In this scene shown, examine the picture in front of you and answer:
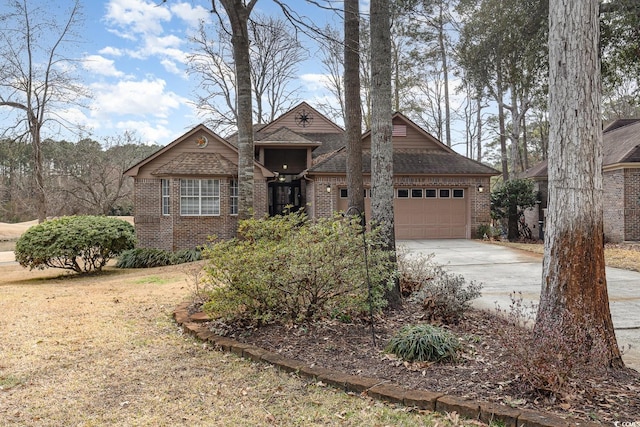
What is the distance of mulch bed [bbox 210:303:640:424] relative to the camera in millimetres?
3088

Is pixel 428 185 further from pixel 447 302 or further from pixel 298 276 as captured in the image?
pixel 298 276

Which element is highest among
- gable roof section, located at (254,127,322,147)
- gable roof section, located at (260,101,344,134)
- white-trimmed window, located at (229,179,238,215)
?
gable roof section, located at (260,101,344,134)

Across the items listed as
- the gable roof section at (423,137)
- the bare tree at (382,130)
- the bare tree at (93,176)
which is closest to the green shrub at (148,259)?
the gable roof section at (423,137)

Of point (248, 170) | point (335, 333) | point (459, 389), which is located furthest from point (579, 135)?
point (248, 170)

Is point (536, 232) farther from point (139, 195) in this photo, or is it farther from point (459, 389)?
point (459, 389)

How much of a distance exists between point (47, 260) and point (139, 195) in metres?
5.72

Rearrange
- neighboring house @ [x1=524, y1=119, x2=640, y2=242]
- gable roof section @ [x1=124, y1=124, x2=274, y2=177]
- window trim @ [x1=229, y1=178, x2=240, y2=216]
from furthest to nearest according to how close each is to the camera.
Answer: window trim @ [x1=229, y1=178, x2=240, y2=216] < gable roof section @ [x1=124, y1=124, x2=274, y2=177] < neighboring house @ [x1=524, y1=119, x2=640, y2=242]

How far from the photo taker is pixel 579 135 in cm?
367

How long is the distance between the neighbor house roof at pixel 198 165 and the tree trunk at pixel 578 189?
1443 centimetres

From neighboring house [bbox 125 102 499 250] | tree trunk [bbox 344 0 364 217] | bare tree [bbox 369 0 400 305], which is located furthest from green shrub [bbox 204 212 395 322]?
neighboring house [bbox 125 102 499 250]

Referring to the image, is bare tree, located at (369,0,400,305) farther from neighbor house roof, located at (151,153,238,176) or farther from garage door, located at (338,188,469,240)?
garage door, located at (338,188,469,240)

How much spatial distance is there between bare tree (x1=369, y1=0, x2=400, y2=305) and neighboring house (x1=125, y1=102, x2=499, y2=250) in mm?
11444

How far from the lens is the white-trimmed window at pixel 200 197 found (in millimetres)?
16859

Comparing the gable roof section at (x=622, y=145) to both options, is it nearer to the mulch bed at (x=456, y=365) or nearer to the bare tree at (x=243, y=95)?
the mulch bed at (x=456, y=365)
